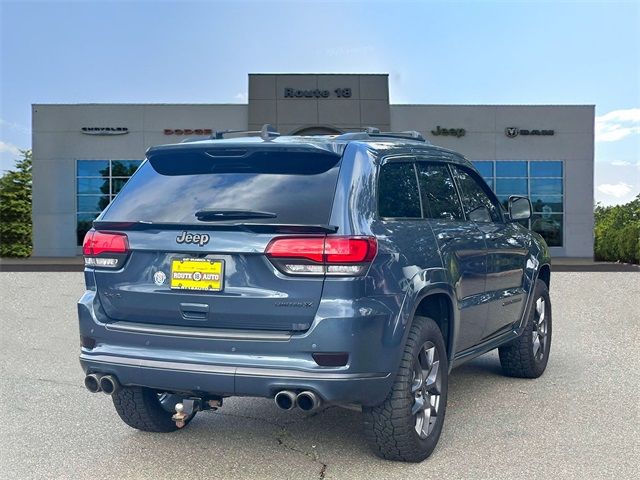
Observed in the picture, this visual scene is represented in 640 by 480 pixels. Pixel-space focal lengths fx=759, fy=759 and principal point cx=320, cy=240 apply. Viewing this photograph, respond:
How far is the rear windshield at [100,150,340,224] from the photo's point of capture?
4039 mm

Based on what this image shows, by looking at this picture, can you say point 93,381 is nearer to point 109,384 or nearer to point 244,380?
point 109,384

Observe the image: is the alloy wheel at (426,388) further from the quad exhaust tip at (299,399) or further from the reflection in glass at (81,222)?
the reflection in glass at (81,222)

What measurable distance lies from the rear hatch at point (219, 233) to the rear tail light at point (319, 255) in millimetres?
41

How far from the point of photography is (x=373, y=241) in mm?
3990

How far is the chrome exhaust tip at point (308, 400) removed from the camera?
385 centimetres

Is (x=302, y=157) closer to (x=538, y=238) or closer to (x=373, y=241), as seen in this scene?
(x=373, y=241)

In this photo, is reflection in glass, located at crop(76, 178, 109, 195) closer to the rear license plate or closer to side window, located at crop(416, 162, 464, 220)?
side window, located at crop(416, 162, 464, 220)

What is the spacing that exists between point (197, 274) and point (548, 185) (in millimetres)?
32487

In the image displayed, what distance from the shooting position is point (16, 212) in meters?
36.2

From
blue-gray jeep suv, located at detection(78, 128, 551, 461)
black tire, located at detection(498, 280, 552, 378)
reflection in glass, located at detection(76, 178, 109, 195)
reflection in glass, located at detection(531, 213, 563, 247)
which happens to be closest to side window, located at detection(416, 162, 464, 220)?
blue-gray jeep suv, located at detection(78, 128, 551, 461)

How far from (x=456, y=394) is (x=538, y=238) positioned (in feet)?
5.99

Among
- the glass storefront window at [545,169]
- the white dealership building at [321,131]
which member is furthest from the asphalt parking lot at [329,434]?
the glass storefront window at [545,169]

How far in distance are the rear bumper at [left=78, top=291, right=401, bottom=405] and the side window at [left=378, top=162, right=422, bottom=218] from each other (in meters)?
0.71

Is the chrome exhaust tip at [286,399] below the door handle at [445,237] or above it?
below
